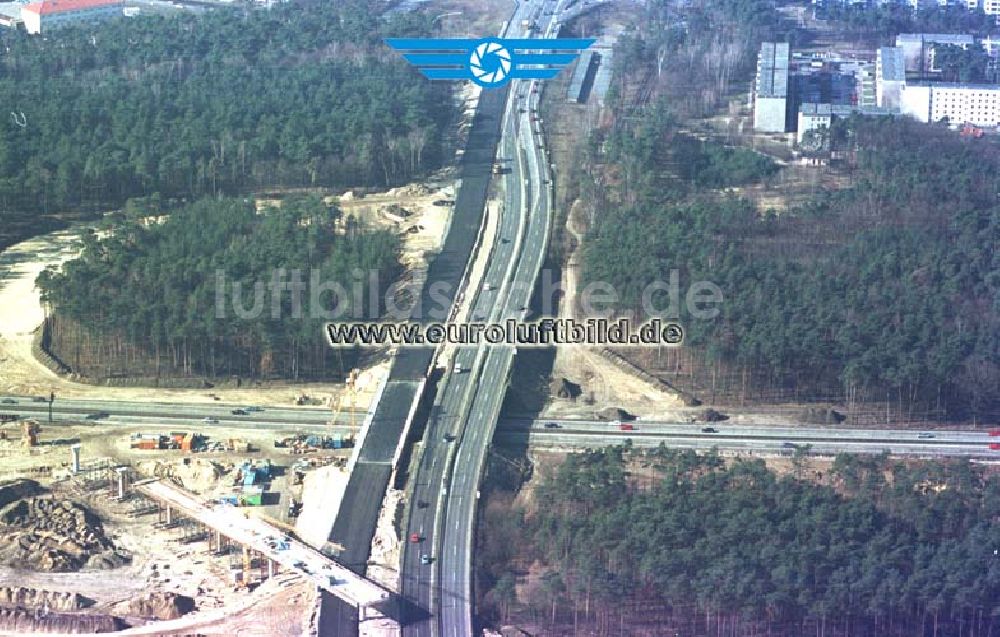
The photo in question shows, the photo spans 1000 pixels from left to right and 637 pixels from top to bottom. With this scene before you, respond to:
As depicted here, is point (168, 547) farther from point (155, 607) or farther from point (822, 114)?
point (822, 114)

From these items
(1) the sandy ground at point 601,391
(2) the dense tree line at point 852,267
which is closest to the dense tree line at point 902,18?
(2) the dense tree line at point 852,267

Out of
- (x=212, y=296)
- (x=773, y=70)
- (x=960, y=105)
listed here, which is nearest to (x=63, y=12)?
(x=773, y=70)

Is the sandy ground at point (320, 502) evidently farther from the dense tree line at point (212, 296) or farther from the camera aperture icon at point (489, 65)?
the camera aperture icon at point (489, 65)

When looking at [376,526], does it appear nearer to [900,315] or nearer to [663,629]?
[663,629]

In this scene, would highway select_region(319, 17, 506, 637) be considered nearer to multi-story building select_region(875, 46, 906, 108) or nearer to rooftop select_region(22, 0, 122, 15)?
Answer: multi-story building select_region(875, 46, 906, 108)

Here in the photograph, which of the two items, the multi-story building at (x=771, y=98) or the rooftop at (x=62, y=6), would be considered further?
the rooftop at (x=62, y=6)

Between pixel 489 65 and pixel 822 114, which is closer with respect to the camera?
pixel 822 114
